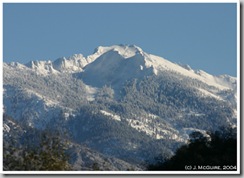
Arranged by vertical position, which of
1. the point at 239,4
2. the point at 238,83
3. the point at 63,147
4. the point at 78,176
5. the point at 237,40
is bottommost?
the point at 78,176

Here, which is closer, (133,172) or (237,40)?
(133,172)

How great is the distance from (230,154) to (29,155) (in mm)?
6439

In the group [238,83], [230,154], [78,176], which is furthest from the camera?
[230,154]

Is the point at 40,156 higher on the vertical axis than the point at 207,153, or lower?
lower

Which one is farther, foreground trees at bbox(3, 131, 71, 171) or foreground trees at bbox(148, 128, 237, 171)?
foreground trees at bbox(148, 128, 237, 171)

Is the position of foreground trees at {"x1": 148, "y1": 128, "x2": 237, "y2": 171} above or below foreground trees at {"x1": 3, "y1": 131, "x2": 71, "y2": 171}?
above

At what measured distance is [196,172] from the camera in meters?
15.9

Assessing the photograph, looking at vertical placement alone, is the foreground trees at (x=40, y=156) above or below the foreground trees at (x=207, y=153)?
below

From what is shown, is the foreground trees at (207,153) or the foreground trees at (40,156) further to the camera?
the foreground trees at (207,153)

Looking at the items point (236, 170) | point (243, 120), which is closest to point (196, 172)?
point (236, 170)

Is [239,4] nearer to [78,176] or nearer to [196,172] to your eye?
[196,172]

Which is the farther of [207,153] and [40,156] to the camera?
[207,153]

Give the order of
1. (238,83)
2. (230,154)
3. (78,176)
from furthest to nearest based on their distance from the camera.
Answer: (230,154) → (238,83) → (78,176)

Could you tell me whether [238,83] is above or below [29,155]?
above
